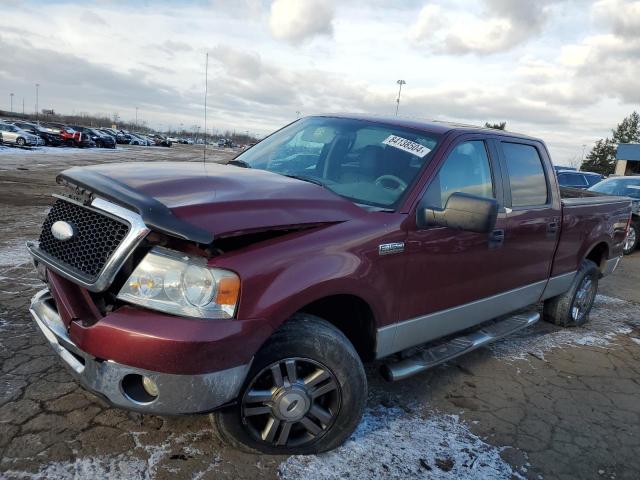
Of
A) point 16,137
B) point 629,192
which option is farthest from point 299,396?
point 16,137

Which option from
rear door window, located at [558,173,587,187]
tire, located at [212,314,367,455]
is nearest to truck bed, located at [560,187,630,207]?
tire, located at [212,314,367,455]

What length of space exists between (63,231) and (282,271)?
111 centimetres

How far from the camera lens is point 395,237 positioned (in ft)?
9.41

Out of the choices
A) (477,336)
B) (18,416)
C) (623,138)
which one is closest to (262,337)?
(18,416)

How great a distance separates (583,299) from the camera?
214 inches

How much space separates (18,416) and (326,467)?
5.63 ft

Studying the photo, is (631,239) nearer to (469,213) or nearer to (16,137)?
(469,213)

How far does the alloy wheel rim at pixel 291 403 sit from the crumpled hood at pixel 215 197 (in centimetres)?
71

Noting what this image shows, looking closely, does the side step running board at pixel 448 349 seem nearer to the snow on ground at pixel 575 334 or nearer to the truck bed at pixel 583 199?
the snow on ground at pixel 575 334

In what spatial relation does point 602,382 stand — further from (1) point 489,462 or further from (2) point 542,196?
(1) point 489,462

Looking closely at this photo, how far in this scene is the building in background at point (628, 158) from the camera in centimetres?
4944

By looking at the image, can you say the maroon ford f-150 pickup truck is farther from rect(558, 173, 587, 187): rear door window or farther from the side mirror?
rect(558, 173, 587, 187): rear door window

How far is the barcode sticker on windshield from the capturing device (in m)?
3.30

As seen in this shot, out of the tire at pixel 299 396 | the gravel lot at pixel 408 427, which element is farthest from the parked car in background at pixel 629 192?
the tire at pixel 299 396
